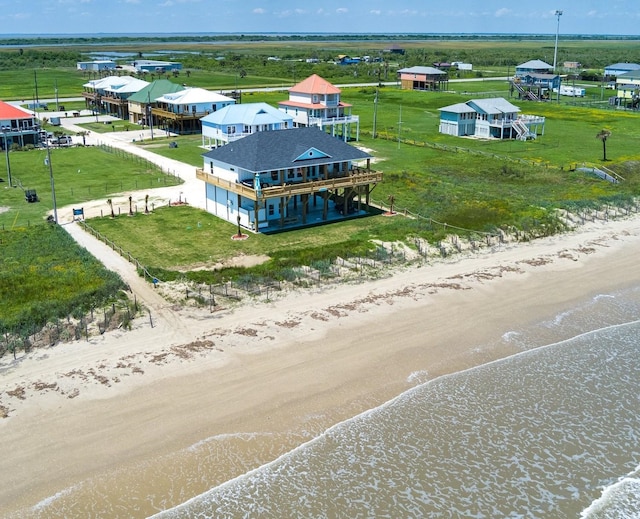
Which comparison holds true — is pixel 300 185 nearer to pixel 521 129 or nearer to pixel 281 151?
pixel 281 151

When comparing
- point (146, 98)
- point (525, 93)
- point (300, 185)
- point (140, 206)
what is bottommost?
point (140, 206)

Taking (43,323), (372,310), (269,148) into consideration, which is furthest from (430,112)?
(43,323)

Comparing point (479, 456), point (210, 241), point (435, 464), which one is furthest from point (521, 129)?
point (435, 464)

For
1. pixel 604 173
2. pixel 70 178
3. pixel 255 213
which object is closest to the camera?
pixel 255 213

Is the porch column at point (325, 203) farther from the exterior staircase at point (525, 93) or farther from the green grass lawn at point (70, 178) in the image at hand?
the exterior staircase at point (525, 93)

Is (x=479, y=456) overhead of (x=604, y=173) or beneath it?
beneath

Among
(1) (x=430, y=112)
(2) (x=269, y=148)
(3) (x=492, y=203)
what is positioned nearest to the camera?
(2) (x=269, y=148)

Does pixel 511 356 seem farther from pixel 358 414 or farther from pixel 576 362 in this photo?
pixel 358 414
